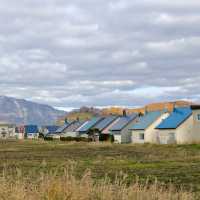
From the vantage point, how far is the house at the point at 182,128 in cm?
6619

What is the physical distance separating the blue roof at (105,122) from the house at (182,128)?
29.1 m

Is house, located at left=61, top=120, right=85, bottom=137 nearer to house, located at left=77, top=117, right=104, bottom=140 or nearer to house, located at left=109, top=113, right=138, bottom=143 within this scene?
house, located at left=77, top=117, right=104, bottom=140

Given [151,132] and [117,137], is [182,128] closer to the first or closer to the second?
[151,132]

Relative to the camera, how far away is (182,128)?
68.4 m

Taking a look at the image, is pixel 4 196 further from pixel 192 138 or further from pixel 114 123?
pixel 114 123

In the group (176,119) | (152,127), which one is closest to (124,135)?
(152,127)

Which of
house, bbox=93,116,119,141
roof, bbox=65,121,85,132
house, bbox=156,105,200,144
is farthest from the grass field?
roof, bbox=65,121,85,132

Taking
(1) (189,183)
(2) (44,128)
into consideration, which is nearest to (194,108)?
(1) (189,183)

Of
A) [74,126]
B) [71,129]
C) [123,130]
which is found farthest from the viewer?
[74,126]

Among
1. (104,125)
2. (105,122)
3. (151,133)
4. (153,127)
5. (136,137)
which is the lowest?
(136,137)

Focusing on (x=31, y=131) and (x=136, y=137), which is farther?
(x=31, y=131)

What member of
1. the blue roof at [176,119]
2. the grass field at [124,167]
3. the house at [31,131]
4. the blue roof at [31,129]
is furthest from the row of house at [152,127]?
the blue roof at [31,129]

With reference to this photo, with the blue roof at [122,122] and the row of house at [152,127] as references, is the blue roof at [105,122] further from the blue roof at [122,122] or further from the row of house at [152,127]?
the blue roof at [122,122]

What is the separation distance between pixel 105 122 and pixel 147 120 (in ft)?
80.5
